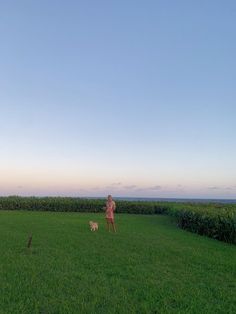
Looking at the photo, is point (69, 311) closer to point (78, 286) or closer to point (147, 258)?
point (78, 286)

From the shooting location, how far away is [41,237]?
17625 mm

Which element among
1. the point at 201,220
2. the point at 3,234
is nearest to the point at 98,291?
the point at 3,234

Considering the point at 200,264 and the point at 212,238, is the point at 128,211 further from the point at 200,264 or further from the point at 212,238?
the point at 200,264

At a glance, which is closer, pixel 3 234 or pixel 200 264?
pixel 200 264

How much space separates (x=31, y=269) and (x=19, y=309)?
3.41m

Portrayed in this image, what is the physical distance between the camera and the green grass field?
8.02 m

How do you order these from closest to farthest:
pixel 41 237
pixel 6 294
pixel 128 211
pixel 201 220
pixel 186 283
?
pixel 6 294 → pixel 186 283 → pixel 41 237 → pixel 201 220 → pixel 128 211

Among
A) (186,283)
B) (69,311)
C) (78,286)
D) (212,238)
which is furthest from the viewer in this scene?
(212,238)

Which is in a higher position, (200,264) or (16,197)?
(16,197)

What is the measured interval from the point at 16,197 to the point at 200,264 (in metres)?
34.8

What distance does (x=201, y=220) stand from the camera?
23.1 meters

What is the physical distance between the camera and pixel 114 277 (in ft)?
33.7

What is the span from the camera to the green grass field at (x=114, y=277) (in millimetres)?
8023

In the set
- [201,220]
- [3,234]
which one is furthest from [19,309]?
[201,220]
